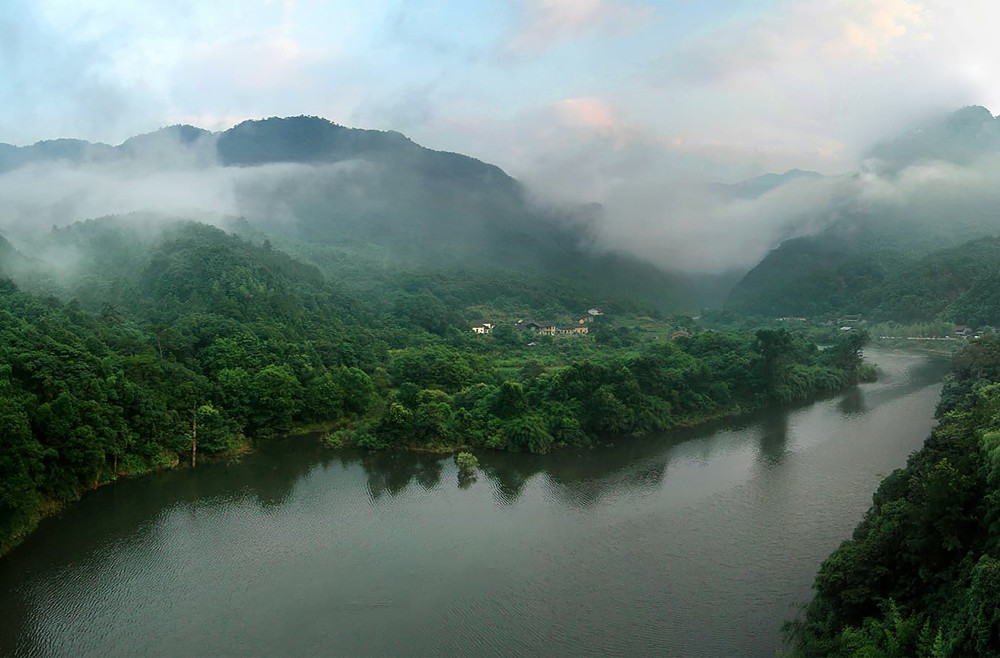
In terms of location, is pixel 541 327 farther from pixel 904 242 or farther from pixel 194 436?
pixel 904 242

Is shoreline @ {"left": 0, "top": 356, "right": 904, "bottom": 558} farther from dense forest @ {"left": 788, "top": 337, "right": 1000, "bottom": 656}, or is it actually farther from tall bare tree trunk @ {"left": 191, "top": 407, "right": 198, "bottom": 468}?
dense forest @ {"left": 788, "top": 337, "right": 1000, "bottom": 656}

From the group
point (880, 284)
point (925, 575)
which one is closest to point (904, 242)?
point (880, 284)

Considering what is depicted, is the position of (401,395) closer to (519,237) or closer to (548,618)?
(548,618)

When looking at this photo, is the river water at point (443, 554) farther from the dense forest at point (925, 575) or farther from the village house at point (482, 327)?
the village house at point (482, 327)

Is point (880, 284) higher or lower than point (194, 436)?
higher

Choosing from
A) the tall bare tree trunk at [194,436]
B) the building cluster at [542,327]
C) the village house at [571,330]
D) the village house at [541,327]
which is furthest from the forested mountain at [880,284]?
the tall bare tree trunk at [194,436]

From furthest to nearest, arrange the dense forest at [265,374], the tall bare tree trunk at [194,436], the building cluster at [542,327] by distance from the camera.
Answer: the building cluster at [542,327] → the tall bare tree trunk at [194,436] → the dense forest at [265,374]

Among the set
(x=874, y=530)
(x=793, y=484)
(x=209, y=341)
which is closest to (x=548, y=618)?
(x=874, y=530)

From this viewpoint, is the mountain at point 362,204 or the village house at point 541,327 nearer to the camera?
the village house at point 541,327
